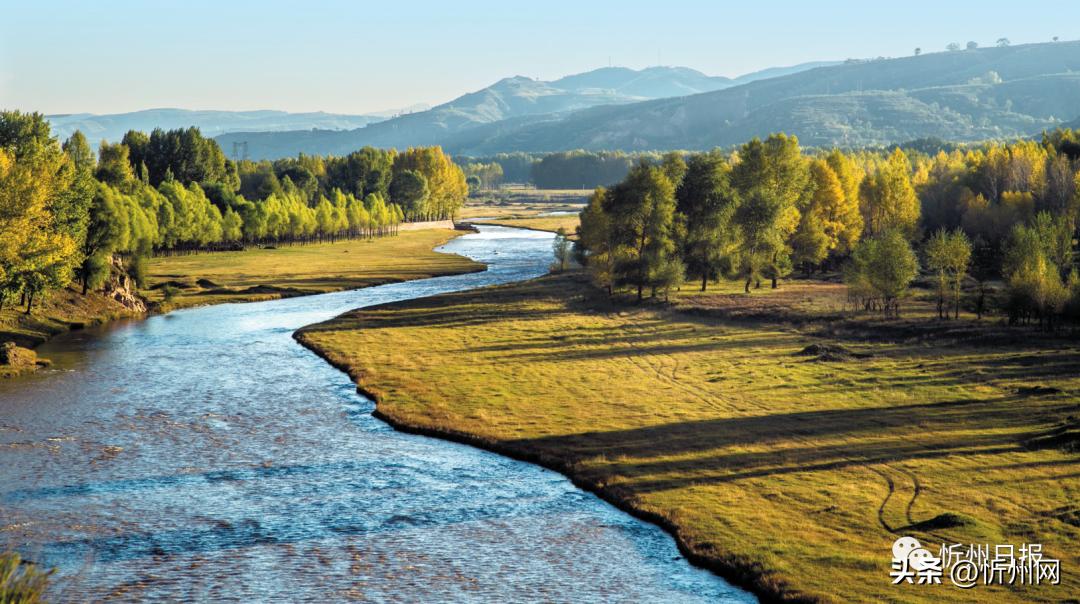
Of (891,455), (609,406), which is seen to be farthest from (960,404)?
(609,406)

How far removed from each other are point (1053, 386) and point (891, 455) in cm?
1969

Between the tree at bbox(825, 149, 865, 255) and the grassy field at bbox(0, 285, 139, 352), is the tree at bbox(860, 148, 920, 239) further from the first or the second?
the grassy field at bbox(0, 285, 139, 352)

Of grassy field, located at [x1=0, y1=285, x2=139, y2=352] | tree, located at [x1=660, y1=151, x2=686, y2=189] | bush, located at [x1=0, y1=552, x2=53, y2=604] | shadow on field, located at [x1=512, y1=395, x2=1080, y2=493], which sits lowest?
shadow on field, located at [x1=512, y1=395, x2=1080, y2=493]

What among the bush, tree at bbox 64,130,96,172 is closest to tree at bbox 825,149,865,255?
tree at bbox 64,130,96,172

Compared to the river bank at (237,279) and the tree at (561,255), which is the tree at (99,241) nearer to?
the river bank at (237,279)

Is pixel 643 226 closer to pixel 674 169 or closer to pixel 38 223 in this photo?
pixel 674 169

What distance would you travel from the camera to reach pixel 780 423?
2128 inches

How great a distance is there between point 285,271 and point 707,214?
239 feet

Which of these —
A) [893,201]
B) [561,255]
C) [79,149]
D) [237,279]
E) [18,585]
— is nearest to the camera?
[18,585]

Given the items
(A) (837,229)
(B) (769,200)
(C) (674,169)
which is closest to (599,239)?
(C) (674,169)

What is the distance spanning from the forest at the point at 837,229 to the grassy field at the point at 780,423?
7951 mm

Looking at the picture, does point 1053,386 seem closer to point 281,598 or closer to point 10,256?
point 281,598

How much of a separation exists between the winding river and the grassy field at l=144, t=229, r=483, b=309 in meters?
55.3

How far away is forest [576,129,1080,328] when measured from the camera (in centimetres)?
9206
